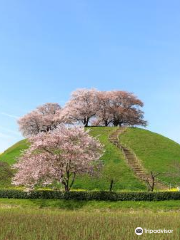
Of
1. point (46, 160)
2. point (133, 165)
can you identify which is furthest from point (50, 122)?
point (46, 160)

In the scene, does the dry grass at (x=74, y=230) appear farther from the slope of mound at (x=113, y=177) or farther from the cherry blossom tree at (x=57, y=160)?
the slope of mound at (x=113, y=177)

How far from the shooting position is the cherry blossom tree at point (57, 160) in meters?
37.8

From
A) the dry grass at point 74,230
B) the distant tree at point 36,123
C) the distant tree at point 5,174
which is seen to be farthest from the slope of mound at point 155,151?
the dry grass at point 74,230

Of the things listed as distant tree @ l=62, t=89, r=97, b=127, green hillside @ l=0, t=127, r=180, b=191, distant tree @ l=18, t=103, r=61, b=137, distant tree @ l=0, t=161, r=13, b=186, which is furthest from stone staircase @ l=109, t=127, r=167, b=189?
distant tree @ l=18, t=103, r=61, b=137

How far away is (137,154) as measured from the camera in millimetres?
58562

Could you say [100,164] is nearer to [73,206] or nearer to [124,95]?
[73,206]

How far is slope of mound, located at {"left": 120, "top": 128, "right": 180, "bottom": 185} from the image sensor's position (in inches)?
2047

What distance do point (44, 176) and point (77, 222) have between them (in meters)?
20.3

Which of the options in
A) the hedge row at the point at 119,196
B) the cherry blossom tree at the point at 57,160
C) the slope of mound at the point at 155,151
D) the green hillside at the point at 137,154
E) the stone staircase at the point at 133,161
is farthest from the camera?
the slope of mound at the point at 155,151

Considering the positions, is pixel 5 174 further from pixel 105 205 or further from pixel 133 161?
pixel 105 205

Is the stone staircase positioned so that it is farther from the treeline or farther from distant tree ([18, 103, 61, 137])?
distant tree ([18, 103, 61, 137])

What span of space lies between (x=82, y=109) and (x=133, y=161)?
3083 centimetres

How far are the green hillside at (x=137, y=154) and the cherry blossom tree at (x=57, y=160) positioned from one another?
4.20 m

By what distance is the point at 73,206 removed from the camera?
→ 34.3m
